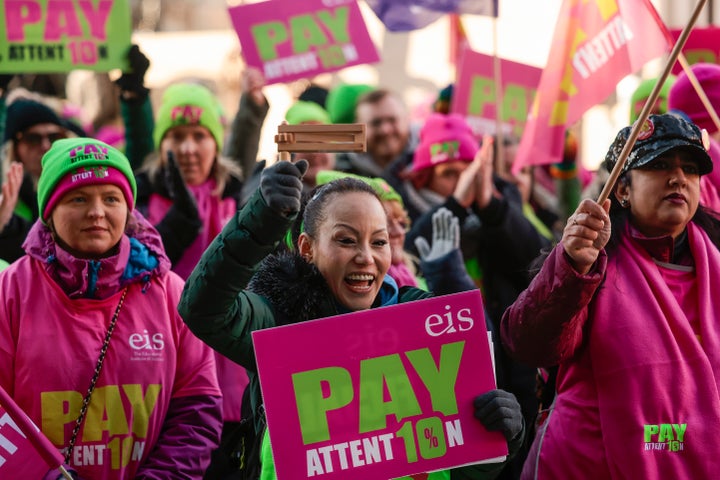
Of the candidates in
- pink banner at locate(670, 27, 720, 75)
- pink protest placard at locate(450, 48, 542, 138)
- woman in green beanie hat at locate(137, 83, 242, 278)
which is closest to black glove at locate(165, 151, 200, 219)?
woman in green beanie hat at locate(137, 83, 242, 278)

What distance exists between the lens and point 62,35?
6488mm

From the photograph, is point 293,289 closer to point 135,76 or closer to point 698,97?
point 698,97

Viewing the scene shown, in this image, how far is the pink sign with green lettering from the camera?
21.0 feet

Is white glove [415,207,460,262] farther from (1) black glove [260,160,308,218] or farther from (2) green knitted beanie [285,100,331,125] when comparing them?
(1) black glove [260,160,308,218]

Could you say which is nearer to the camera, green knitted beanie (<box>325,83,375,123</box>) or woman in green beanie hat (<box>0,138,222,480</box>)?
woman in green beanie hat (<box>0,138,222,480</box>)

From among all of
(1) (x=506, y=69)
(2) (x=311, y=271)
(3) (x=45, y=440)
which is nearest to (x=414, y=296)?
(2) (x=311, y=271)

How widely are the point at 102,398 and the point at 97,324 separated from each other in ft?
0.77

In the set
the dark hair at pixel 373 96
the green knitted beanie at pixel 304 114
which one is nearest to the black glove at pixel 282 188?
the green knitted beanie at pixel 304 114

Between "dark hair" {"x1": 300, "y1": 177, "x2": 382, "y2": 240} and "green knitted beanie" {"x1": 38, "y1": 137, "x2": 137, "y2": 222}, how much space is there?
0.75 meters

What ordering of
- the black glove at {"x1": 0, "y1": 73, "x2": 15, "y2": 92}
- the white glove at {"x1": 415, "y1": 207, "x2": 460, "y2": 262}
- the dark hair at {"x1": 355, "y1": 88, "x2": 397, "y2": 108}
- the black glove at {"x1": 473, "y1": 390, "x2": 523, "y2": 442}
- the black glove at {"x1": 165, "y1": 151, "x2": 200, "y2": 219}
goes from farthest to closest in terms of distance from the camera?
the dark hair at {"x1": 355, "y1": 88, "x2": 397, "y2": 108}
the black glove at {"x1": 0, "y1": 73, "x2": 15, "y2": 92}
the black glove at {"x1": 165, "y1": 151, "x2": 200, "y2": 219}
the white glove at {"x1": 415, "y1": 207, "x2": 460, "y2": 262}
the black glove at {"x1": 473, "y1": 390, "x2": 523, "y2": 442}

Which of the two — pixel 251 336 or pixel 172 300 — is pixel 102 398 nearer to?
pixel 172 300

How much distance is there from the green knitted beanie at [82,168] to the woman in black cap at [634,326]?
1.38 meters

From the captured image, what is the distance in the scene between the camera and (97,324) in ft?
13.1

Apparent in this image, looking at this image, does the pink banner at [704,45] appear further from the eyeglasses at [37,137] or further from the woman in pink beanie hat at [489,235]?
the eyeglasses at [37,137]
